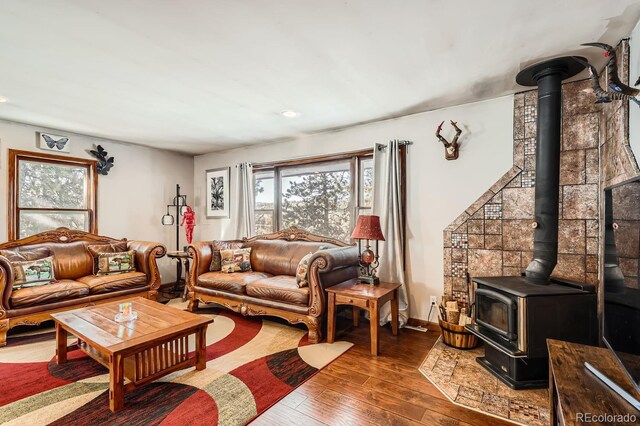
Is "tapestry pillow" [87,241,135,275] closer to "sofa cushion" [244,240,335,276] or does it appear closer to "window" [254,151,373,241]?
"sofa cushion" [244,240,335,276]

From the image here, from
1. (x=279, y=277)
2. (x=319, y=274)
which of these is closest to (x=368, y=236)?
(x=319, y=274)

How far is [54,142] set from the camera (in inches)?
163

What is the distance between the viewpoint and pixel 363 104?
3.27 metres

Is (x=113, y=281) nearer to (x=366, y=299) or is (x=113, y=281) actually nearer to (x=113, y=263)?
(x=113, y=263)

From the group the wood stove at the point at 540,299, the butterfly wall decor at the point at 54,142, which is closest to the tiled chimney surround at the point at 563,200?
the wood stove at the point at 540,299

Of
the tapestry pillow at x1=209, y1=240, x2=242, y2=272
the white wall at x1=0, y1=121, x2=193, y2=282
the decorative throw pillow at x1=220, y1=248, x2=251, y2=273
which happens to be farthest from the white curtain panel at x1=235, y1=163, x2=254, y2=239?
the white wall at x1=0, y1=121, x2=193, y2=282

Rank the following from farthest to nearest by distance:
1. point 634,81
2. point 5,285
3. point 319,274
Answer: point 319,274, point 5,285, point 634,81

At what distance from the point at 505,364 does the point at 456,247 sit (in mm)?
1238

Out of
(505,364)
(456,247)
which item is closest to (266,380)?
(505,364)

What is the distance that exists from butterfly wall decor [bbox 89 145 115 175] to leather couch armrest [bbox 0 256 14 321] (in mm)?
1936

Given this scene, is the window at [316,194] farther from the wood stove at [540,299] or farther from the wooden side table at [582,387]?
the wooden side table at [582,387]

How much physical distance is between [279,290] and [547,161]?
8.88ft

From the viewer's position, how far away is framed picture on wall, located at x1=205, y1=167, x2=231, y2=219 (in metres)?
5.38

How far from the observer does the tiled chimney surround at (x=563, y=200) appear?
2.41 m
